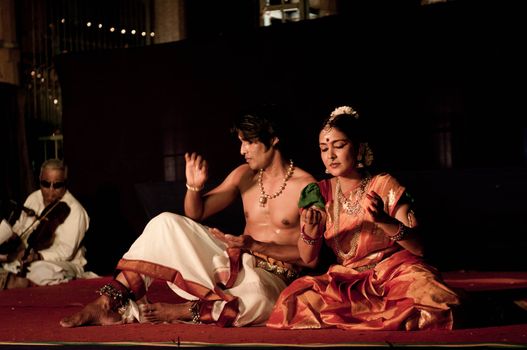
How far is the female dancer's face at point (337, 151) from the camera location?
3.54 metres

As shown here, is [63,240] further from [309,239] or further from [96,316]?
[309,239]

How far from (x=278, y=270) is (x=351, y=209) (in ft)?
Answer: 1.56

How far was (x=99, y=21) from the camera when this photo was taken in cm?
866

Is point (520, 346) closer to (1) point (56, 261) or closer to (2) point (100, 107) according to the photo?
(1) point (56, 261)

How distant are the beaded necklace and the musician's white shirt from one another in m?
3.18

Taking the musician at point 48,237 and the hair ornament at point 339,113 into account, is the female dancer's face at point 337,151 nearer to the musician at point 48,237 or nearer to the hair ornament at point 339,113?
the hair ornament at point 339,113

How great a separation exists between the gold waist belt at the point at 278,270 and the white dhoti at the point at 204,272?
2cm

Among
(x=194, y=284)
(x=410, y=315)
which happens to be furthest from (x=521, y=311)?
(x=194, y=284)

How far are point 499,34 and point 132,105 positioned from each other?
10.7 ft

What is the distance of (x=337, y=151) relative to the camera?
11.6ft

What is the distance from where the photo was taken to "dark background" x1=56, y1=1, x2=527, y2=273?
→ 5480 millimetres

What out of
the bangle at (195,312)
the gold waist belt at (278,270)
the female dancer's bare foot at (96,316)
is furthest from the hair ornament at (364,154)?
the female dancer's bare foot at (96,316)

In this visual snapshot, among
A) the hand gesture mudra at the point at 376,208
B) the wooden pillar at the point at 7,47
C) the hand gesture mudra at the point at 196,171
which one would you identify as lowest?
the hand gesture mudra at the point at 376,208

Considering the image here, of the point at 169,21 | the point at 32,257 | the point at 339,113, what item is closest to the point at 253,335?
the point at 339,113
